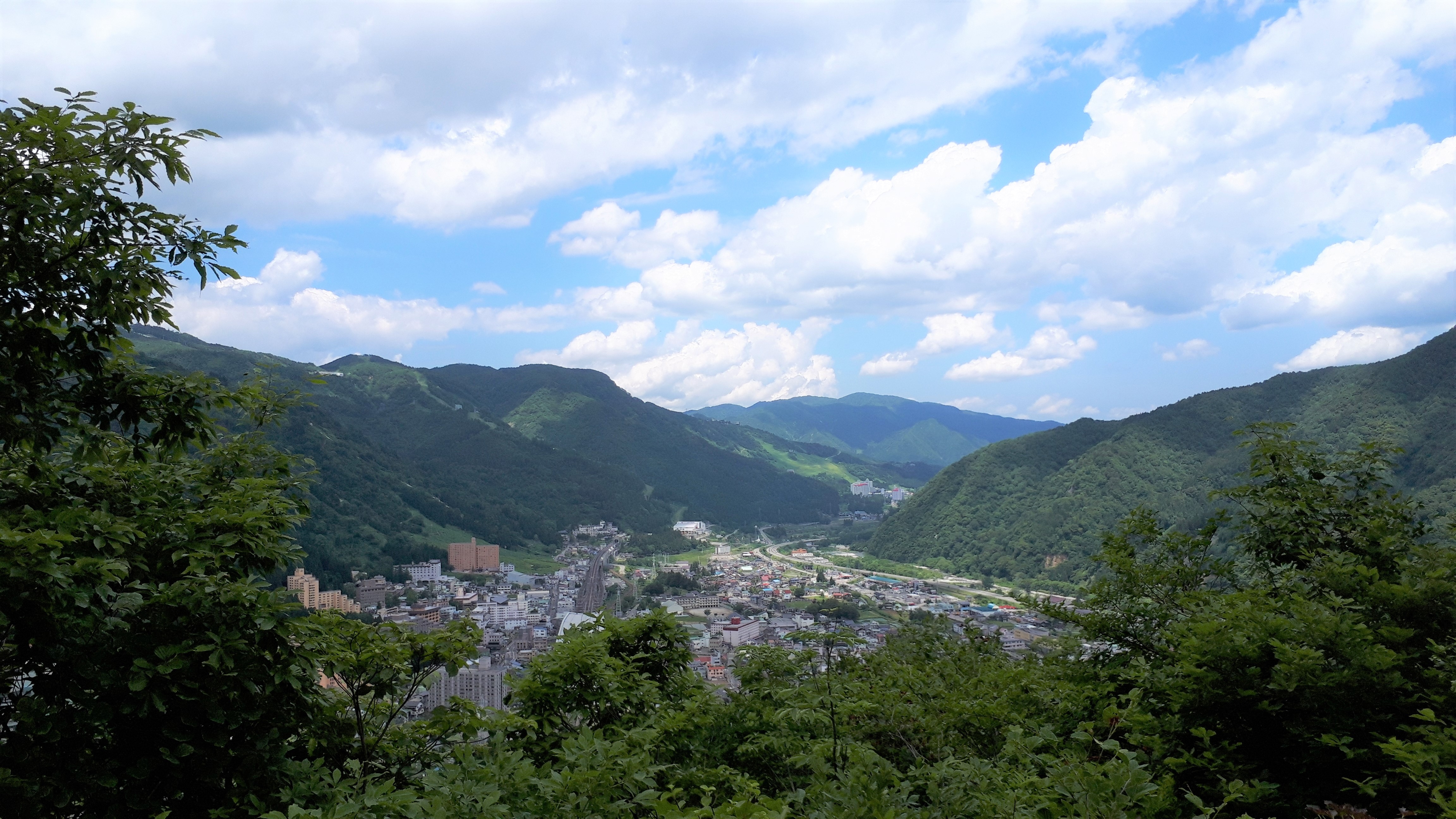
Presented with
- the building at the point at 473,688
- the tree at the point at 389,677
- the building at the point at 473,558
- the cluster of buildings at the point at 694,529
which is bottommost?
the cluster of buildings at the point at 694,529

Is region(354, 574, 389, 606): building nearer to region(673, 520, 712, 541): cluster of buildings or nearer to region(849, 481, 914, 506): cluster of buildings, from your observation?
region(673, 520, 712, 541): cluster of buildings

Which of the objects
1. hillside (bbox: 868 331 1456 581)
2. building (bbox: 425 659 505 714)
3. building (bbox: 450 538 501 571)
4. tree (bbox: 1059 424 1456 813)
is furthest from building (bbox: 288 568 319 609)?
building (bbox: 450 538 501 571)

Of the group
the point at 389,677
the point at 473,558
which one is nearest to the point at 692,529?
the point at 473,558

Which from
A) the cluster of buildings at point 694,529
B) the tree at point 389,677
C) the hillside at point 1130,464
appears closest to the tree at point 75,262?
the tree at point 389,677

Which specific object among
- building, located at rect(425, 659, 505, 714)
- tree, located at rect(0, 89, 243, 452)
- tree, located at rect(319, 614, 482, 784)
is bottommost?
building, located at rect(425, 659, 505, 714)

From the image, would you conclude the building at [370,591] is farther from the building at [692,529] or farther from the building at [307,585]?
the building at [692,529]

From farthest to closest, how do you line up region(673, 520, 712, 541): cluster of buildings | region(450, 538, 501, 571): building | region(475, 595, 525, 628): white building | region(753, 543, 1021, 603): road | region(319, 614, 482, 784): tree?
region(673, 520, 712, 541): cluster of buildings, region(450, 538, 501, 571): building, region(753, 543, 1021, 603): road, region(475, 595, 525, 628): white building, region(319, 614, 482, 784): tree

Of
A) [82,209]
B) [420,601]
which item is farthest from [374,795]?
[420,601]
